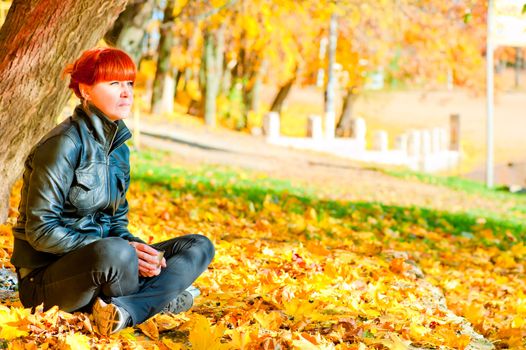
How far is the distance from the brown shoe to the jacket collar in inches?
28.0

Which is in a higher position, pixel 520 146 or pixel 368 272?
pixel 368 272

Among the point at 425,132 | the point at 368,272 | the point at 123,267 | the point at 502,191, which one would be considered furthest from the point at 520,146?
the point at 123,267

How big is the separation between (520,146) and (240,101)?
49.7ft

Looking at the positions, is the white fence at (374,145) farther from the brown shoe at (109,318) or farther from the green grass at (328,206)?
the brown shoe at (109,318)

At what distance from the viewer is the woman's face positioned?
4.33m

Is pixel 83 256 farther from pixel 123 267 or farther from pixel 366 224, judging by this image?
pixel 366 224

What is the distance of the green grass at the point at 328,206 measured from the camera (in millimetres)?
10797

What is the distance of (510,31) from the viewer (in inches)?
776

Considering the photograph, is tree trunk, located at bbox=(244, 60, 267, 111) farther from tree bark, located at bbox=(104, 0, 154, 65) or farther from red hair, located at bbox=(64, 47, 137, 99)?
red hair, located at bbox=(64, 47, 137, 99)

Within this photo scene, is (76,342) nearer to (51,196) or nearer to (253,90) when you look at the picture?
(51,196)

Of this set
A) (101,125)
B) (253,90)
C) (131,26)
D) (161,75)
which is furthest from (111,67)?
(253,90)

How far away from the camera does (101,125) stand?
4355 mm

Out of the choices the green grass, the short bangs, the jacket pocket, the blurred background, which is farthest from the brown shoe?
the blurred background

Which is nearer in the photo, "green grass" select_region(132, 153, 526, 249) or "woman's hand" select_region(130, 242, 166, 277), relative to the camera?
"woman's hand" select_region(130, 242, 166, 277)
